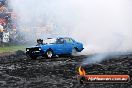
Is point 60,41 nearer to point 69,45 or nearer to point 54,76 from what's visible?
point 69,45

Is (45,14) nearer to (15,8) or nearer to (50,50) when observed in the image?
(15,8)

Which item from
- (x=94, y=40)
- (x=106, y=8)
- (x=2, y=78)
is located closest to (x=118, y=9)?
(x=106, y=8)

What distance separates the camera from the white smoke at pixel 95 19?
98.8 feet

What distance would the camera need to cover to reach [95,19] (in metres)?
32.7

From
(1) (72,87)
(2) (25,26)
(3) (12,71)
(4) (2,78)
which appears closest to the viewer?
(1) (72,87)

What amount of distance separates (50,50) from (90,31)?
7730 mm

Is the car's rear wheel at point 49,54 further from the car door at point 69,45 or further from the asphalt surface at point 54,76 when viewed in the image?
the asphalt surface at point 54,76

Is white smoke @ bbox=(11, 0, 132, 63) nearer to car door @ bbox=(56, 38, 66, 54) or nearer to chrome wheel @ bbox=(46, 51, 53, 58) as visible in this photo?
car door @ bbox=(56, 38, 66, 54)

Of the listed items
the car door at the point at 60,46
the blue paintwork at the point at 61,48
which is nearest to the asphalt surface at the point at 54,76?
the blue paintwork at the point at 61,48

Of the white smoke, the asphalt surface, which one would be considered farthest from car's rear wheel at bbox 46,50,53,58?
the asphalt surface

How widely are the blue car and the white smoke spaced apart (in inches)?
77.4

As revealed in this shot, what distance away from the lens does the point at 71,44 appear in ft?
89.5

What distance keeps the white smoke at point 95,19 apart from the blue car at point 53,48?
6.45 ft

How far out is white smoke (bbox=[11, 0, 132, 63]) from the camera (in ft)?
98.8
